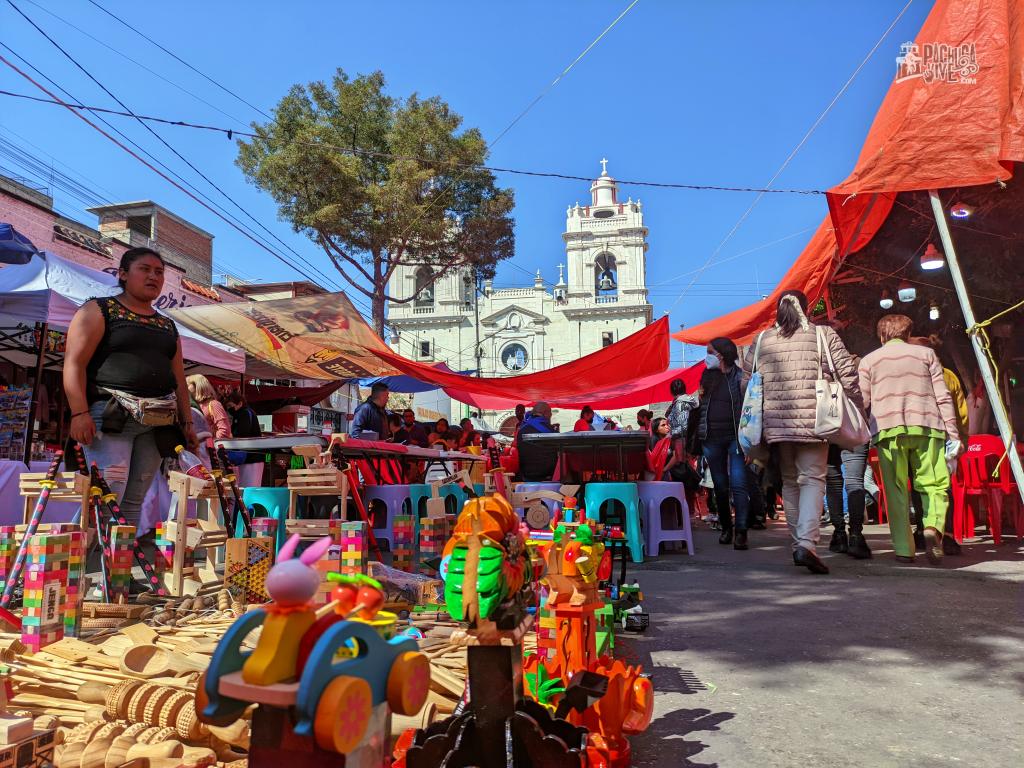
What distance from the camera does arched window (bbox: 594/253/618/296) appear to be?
184ft

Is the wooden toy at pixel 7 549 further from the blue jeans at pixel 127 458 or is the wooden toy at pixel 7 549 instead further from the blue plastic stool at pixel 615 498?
the blue plastic stool at pixel 615 498

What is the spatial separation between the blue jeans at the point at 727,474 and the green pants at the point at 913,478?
1.22m

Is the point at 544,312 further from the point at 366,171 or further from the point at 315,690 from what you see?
the point at 315,690

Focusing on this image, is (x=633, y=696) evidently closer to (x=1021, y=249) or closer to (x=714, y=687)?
(x=714, y=687)

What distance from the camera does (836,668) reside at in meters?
2.28

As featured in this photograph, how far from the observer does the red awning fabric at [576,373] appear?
8648mm

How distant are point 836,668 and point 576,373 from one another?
7307mm

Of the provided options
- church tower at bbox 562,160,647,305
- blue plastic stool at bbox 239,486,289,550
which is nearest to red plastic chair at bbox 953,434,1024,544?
blue plastic stool at bbox 239,486,289,550

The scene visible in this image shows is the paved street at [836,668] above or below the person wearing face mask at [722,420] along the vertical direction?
below

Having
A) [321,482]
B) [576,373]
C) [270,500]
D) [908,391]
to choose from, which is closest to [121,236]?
[576,373]

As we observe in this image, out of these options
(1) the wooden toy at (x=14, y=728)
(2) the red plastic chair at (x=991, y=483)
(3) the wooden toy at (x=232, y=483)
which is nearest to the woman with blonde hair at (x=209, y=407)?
(3) the wooden toy at (x=232, y=483)

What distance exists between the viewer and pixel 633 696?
63.3 inches

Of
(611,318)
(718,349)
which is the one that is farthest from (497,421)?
(718,349)

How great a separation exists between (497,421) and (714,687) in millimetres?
49473
